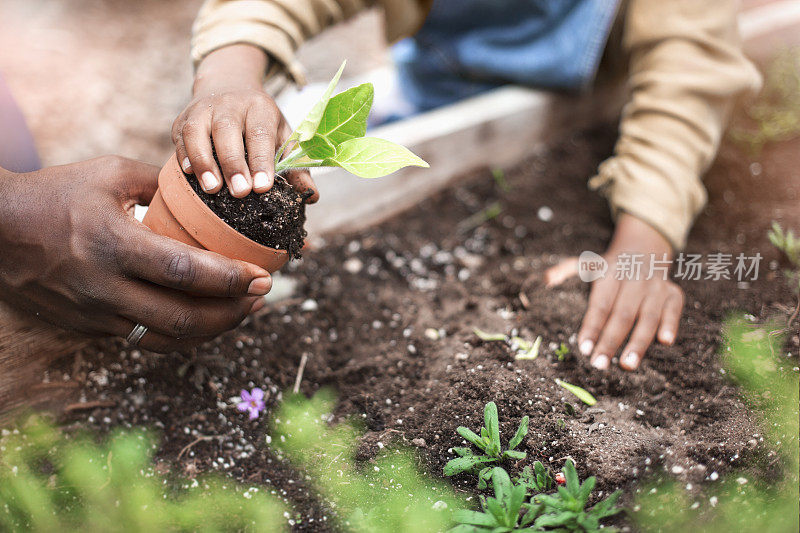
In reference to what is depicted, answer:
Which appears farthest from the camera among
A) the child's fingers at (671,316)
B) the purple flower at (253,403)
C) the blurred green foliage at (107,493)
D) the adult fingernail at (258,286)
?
the child's fingers at (671,316)

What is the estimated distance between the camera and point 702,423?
1.40 meters

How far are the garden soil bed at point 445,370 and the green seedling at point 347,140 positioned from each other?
0.60 m

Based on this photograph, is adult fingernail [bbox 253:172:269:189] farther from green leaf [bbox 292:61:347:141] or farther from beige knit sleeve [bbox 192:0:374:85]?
beige knit sleeve [bbox 192:0:374:85]

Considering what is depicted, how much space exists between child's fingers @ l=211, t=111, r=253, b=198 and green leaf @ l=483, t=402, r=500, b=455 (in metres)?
0.67

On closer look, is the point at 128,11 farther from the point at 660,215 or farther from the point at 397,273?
the point at 660,215

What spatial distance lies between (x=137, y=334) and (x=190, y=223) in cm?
28

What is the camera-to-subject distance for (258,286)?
1.19 m

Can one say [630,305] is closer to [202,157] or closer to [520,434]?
[520,434]

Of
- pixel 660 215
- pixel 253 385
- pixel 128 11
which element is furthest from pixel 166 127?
pixel 660 215

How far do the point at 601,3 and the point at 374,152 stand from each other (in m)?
1.45

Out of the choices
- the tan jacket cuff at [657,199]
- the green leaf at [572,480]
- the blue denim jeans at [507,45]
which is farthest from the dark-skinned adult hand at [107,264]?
the blue denim jeans at [507,45]

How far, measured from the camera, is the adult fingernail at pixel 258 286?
119 cm

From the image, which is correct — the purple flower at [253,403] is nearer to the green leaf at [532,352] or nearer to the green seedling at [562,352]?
the green leaf at [532,352]

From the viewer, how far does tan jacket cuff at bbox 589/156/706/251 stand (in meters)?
1.88
